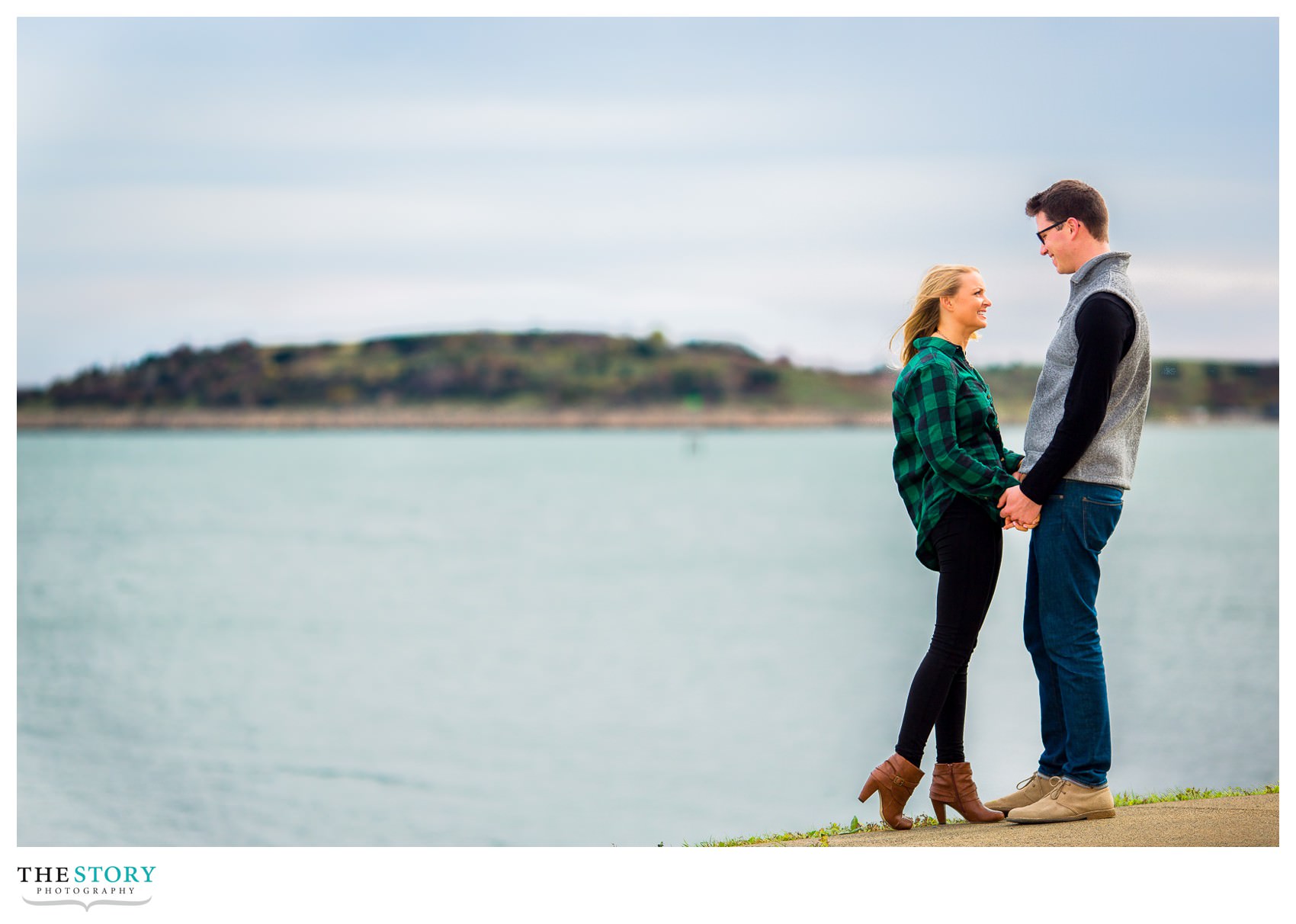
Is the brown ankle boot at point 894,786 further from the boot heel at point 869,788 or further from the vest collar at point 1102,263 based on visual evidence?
the vest collar at point 1102,263

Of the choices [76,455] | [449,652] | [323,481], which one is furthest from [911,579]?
[76,455]

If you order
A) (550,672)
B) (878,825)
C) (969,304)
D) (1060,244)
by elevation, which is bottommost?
(550,672)

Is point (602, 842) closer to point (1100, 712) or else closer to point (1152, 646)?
point (1100, 712)

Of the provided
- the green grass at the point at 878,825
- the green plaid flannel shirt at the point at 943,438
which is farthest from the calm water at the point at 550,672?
the green plaid flannel shirt at the point at 943,438

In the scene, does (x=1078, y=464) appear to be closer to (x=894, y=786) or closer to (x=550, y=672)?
(x=894, y=786)

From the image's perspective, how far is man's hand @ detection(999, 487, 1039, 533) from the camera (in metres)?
3.94

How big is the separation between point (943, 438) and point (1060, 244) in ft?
2.66

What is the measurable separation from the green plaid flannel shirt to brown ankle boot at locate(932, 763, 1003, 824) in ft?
2.32

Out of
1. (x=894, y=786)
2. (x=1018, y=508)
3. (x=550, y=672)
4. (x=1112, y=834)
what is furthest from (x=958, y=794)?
(x=550, y=672)

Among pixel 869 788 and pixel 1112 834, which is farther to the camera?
pixel 869 788

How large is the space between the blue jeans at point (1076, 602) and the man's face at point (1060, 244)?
2.40ft

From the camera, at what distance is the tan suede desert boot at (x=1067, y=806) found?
164 inches

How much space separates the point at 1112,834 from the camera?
4094 mm

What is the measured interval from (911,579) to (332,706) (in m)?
29.3
